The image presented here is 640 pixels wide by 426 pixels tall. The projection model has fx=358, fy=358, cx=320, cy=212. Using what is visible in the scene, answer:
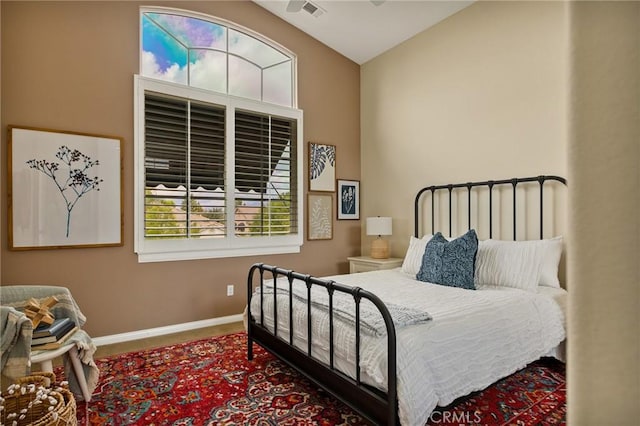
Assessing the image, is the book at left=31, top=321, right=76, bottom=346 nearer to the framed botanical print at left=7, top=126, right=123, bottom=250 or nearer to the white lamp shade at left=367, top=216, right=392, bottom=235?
the framed botanical print at left=7, top=126, right=123, bottom=250

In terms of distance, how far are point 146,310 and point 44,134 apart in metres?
1.85

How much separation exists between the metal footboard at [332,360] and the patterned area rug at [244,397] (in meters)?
0.19

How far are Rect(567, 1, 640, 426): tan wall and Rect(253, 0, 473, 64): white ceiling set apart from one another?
155 inches

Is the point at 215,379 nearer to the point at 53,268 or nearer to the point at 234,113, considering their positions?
the point at 53,268

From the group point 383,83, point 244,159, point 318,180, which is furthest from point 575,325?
point 383,83

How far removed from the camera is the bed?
5.72 ft

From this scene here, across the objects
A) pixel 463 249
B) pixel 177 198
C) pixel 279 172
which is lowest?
pixel 463 249

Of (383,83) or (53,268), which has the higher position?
(383,83)

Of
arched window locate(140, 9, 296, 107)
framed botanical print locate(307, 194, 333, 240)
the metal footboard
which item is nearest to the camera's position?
the metal footboard

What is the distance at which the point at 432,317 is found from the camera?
2.01 metres

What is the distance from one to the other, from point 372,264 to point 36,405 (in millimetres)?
3337

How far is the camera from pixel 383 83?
16.2 feet

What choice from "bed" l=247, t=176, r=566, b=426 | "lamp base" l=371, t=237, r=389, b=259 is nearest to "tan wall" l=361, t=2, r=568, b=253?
"lamp base" l=371, t=237, r=389, b=259

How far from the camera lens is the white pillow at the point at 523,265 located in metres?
2.85
